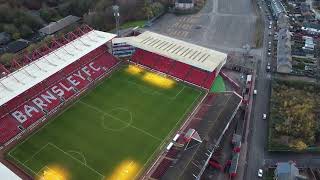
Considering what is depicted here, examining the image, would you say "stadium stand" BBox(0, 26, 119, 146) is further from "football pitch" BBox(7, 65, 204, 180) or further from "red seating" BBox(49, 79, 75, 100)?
"football pitch" BBox(7, 65, 204, 180)

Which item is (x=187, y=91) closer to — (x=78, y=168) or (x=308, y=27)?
(x=78, y=168)

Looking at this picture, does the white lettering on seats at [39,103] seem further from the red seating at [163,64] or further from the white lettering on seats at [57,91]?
the red seating at [163,64]

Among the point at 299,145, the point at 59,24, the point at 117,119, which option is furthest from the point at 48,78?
the point at 299,145

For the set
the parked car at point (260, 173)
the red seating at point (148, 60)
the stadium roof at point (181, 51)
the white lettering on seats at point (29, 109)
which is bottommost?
the parked car at point (260, 173)

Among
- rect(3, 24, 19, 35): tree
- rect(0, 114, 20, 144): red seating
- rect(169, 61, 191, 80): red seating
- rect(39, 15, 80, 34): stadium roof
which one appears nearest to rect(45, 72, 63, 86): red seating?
rect(0, 114, 20, 144): red seating

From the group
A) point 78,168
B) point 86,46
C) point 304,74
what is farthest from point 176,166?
point 304,74

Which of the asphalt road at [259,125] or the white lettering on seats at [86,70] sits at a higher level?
the white lettering on seats at [86,70]

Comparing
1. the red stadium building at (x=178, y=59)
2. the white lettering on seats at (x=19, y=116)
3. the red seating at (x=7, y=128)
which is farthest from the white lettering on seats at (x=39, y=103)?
the red stadium building at (x=178, y=59)
